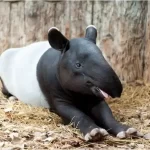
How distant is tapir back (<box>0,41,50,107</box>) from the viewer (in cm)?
498

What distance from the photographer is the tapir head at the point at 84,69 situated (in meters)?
3.98

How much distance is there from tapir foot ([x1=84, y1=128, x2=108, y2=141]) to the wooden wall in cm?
213

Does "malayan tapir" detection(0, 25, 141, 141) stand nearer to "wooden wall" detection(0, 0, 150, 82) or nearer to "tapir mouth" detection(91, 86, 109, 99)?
"tapir mouth" detection(91, 86, 109, 99)

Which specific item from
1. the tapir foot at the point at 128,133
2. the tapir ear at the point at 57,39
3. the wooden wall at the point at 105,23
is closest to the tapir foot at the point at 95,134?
the tapir foot at the point at 128,133

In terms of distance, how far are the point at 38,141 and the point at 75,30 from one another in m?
2.31

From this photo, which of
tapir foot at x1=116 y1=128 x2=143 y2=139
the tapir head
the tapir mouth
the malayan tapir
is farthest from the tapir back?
tapir foot at x1=116 y1=128 x2=143 y2=139

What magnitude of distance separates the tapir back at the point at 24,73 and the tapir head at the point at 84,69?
0.58 meters

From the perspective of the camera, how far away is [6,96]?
5.64 meters

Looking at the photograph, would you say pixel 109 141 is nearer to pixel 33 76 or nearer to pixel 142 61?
pixel 33 76

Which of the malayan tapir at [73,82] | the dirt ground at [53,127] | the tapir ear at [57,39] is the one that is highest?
the tapir ear at [57,39]

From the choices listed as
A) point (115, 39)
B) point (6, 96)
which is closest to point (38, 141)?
point (6, 96)

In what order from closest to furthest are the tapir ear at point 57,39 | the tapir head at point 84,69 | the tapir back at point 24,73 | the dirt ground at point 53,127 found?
the dirt ground at point 53,127, the tapir head at point 84,69, the tapir ear at point 57,39, the tapir back at point 24,73

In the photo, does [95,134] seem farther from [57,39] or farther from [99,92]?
[57,39]

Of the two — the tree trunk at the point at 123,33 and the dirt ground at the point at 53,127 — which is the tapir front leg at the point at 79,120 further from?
the tree trunk at the point at 123,33
